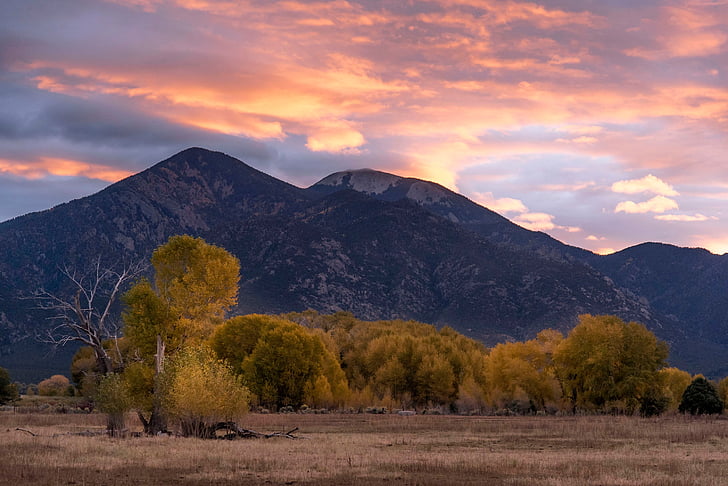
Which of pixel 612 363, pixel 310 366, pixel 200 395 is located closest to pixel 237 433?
pixel 200 395

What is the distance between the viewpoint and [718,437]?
50969mm

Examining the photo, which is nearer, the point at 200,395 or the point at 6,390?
the point at 200,395

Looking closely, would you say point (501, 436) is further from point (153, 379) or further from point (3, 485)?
point (3, 485)

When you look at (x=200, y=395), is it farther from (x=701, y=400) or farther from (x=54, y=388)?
(x=54, y=388)

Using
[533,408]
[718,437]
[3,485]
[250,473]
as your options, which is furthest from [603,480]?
[533,408]

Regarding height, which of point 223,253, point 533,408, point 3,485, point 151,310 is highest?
point 223,253

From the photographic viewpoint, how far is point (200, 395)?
46469mm

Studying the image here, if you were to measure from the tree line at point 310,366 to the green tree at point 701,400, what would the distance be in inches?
8.1

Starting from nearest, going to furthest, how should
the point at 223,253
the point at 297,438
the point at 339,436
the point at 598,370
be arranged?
the point at 297,438, the point at 339,436, the point at 223,253, the point at 598,370

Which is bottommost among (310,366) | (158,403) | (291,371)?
(291,371)

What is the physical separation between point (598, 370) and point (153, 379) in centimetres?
5586

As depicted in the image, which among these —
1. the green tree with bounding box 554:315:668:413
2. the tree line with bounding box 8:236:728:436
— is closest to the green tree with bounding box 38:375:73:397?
the tree line with bounding box 8:236:728:436

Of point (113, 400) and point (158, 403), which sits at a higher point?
point (113, 400)

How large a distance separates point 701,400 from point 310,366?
158 feet
